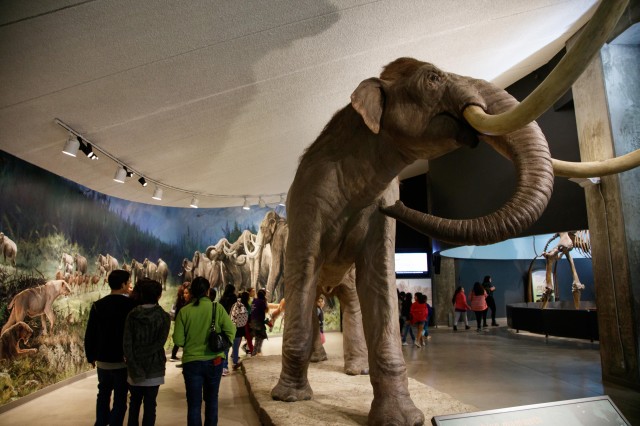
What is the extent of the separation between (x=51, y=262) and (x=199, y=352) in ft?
14.4

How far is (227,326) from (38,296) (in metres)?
4.12

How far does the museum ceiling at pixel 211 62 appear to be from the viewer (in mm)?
3262

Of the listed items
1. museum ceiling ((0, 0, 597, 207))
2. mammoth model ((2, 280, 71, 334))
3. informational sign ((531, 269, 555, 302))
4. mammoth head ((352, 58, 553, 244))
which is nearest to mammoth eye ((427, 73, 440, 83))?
mammoth head ((352, 58, 553, 244))

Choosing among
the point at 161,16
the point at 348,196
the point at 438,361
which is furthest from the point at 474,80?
the point at 438,361

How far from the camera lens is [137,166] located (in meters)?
6.84

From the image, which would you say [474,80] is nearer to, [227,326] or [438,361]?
[227,326]

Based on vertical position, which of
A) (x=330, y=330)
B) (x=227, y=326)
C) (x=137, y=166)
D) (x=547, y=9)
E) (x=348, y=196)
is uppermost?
(x=547, y=9)

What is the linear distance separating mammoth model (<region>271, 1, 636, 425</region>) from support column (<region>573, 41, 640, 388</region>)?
3627 mm

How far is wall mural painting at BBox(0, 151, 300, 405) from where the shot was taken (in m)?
5.29

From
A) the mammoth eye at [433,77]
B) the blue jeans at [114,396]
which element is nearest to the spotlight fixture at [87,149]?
the blue jeans at [114,396]

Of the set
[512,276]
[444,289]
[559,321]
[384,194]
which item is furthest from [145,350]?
[512,276]

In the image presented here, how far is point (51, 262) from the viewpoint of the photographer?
6.23 metres

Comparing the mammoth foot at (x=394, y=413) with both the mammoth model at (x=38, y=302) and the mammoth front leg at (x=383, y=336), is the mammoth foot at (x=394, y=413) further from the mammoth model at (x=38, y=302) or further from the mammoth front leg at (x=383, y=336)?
the mammoth model at (x=38, y=302)

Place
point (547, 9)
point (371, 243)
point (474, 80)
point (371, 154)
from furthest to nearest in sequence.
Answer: point (547, 9) < point (371, 243) < point (371, 154) < point (474, 80)
